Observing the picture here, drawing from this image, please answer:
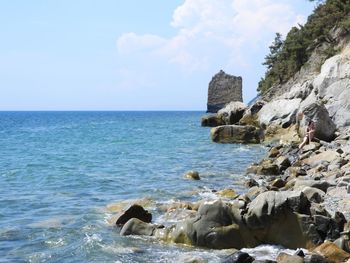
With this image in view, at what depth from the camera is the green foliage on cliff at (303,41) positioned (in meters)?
57.8

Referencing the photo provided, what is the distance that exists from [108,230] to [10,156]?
84.6 ft

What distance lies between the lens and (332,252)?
1069cm

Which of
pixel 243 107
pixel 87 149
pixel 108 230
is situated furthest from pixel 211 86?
pixel 108 230

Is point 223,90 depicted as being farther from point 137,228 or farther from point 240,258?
point 240,258

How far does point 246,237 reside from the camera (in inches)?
487

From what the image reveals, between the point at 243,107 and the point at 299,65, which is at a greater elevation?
the point at 299,65

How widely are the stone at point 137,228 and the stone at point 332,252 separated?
4758 millimetres

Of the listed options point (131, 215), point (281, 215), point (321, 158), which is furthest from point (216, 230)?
point (321, 158)

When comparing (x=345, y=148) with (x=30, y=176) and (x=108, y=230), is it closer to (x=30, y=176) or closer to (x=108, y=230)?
(x=108, y=230)

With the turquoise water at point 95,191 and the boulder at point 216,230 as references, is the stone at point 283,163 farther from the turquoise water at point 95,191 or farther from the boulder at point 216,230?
the boulder at point 216,230

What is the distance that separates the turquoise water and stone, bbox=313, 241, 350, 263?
2442 mm

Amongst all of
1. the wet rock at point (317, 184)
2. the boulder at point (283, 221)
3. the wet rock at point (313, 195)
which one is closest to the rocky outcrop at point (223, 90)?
the wet rock at point (317, 184)

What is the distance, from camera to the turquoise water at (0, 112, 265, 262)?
12.5m

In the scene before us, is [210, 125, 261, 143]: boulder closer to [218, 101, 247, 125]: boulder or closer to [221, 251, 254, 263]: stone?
[218, 101, 247, 125]: boulder
